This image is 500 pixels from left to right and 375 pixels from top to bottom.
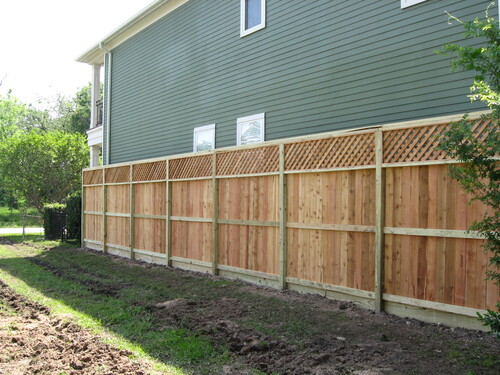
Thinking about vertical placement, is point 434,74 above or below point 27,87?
below

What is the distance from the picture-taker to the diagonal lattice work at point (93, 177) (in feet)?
44.6

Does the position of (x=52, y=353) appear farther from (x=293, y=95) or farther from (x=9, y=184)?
(x=9, y=184)

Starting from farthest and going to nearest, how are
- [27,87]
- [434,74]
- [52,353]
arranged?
1. [27,87]
2. [434,74]
3. [52,353]

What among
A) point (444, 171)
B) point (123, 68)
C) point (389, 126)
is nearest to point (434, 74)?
point (389, 126)

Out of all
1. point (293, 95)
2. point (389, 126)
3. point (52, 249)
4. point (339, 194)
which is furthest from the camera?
point (52, 249)

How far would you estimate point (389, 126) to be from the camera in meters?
5.53

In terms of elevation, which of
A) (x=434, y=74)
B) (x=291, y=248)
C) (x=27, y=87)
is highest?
(x=27, y=87)

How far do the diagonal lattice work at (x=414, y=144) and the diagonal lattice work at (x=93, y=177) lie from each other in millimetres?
10015

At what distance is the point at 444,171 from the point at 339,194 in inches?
59.8

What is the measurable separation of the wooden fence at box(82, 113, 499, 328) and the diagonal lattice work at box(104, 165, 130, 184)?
2.16 meters

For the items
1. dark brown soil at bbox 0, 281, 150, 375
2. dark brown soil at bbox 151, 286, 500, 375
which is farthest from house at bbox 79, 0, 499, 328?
dark brown soil at bbox 0, 281, 150, 375

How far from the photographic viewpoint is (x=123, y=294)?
7.15 m

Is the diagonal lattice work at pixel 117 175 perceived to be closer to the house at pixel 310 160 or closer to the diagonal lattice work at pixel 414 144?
the house at pixel 310 160

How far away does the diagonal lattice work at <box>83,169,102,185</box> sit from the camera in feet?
44.6
